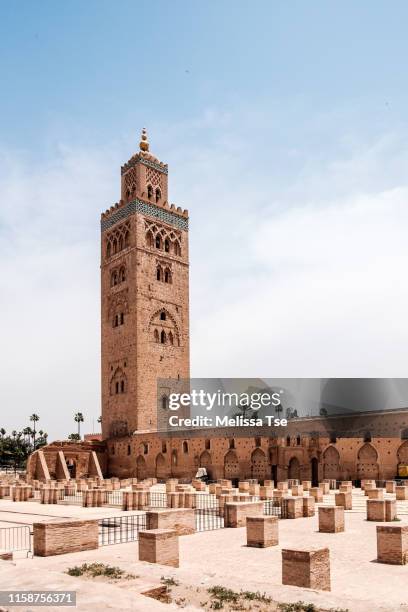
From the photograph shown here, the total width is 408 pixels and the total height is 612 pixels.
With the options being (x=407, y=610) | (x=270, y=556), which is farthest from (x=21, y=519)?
(x=407, y=610)

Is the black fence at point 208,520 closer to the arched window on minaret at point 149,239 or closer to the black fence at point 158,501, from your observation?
the black fence at point 158,501

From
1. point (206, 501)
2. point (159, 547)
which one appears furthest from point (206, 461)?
point (159, 547)

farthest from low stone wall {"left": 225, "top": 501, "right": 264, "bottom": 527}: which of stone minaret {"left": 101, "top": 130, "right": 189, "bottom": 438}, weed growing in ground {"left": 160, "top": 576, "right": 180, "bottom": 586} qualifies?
stone minaret {"left": 101, "top": 130, "right": 189, "bottom": 438}

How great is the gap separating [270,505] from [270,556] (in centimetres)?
793

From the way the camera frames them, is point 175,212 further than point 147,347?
Yes

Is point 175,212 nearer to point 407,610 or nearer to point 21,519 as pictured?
point 21,519

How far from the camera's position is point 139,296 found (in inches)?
1684

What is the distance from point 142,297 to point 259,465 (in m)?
15.0

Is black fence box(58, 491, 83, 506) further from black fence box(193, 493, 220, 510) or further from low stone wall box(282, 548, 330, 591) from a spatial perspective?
low stone wall box(282, 548, 330, 591)

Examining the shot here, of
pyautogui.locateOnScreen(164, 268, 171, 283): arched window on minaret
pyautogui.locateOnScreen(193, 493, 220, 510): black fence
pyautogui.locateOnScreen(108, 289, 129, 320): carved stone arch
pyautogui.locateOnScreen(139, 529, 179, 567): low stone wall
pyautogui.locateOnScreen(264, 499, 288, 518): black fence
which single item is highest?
pyautogui.locateOnScreen(164, 268, 171, 283): arched window on minaret

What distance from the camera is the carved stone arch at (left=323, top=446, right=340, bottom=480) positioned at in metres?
30.7

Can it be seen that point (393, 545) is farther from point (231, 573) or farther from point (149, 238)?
point (149, 238)

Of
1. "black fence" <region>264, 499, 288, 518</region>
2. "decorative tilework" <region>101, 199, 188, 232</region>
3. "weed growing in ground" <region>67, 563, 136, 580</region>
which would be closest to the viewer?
"weed growing in ground" <region>67, 563, 136, 580</region>

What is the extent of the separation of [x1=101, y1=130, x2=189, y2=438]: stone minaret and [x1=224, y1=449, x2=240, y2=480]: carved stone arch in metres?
8.02
